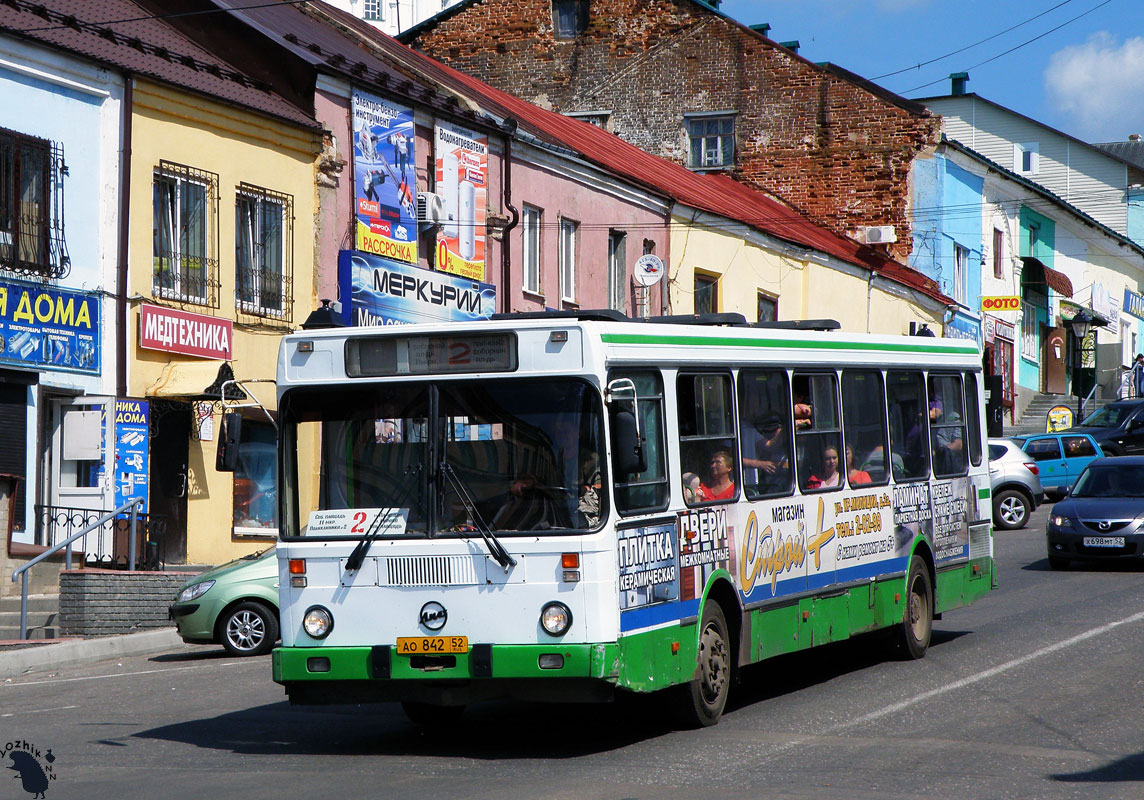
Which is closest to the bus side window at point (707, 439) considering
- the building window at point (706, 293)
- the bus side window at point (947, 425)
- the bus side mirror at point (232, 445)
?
the bus side mirror at point (232, 445)

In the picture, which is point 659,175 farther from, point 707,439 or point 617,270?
point 707,439

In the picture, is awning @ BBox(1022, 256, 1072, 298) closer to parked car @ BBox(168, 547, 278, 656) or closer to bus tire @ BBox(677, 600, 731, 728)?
parked car @ BBox(168, 547, 278, 656)

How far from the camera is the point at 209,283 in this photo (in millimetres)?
21516

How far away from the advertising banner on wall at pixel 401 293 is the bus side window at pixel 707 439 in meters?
12.0

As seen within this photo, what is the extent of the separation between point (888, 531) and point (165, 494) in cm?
1096

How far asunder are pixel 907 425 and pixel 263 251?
38.8ft

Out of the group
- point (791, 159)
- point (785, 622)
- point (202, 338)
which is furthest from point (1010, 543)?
point (791, 159)

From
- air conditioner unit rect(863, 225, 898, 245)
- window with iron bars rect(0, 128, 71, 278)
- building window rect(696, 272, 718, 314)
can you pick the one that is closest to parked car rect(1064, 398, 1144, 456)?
air conditioner unit rect(863, 225, 898, 245)

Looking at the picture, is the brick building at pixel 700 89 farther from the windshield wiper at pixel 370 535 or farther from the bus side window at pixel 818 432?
the windshield wiper at pixel 370 535

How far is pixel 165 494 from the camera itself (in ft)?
68.3

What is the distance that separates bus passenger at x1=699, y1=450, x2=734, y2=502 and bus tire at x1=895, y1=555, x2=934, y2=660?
3.34 metres

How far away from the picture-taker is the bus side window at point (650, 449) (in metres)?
9.55

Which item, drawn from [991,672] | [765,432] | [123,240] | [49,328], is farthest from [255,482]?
[991,672]

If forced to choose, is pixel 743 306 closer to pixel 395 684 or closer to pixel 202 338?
pixel 202 338
